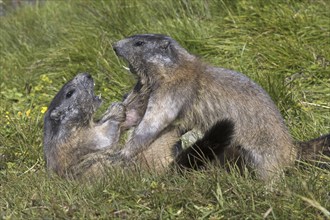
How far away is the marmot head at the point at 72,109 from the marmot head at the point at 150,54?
1.47ft

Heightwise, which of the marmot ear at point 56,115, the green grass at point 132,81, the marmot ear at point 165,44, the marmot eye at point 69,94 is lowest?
the green grass at point 132,81

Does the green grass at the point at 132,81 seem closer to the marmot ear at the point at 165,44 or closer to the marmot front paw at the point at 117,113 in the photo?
the marmot front paw at the point at 117,113

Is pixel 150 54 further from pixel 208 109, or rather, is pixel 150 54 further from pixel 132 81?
pixel 132 81

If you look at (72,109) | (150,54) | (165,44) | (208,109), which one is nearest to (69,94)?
(72,109)

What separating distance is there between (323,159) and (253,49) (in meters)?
2.41

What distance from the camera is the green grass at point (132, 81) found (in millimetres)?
4430

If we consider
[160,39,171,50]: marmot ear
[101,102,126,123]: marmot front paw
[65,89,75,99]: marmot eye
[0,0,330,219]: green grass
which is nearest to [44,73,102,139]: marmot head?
[65,89,75,99]: marmot eye

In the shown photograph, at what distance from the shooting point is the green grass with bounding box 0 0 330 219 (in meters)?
4.43

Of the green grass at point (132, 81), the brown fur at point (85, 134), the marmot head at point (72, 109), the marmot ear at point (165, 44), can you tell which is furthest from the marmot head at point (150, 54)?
the green grass at point (132, 81)

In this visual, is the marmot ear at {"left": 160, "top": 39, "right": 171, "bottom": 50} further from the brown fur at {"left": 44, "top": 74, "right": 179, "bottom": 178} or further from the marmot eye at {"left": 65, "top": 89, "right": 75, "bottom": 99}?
the marmot eye at {"left": 65, "top": 89, "right": 75, "bottom": 99}

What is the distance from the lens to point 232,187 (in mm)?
4504

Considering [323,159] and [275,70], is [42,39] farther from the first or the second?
[323,159]

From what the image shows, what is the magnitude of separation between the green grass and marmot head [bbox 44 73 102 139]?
393 millimetres

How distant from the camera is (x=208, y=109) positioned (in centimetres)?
570
